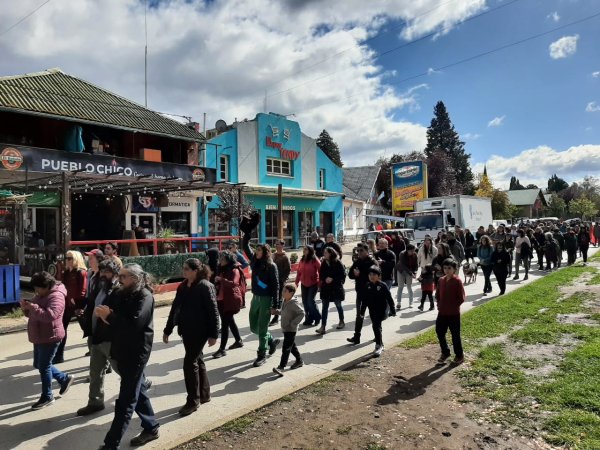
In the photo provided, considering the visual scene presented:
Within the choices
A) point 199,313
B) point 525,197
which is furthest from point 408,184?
point 525,197

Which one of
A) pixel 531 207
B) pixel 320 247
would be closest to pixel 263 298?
pixel 320 247

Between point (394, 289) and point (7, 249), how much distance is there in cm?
1009

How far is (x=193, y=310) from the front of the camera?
4.68m

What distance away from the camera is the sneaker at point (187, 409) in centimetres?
457

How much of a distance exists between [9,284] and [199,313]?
7.21 m

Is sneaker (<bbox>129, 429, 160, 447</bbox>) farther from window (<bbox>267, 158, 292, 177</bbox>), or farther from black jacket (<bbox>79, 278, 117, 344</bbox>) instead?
window (<bbox>267, 158, 292, 177</bbox>)

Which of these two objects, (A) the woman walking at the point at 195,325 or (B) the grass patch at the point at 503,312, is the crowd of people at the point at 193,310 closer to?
(A) the woman walking at the point at 195,325

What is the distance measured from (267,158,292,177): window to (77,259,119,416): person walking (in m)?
22.0

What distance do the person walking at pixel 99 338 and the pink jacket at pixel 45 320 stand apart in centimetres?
30

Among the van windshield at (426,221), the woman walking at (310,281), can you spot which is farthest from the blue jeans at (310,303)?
the van windshield at (426,221)

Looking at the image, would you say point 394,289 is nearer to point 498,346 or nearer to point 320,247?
point 320,247

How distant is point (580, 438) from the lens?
400 centimetres

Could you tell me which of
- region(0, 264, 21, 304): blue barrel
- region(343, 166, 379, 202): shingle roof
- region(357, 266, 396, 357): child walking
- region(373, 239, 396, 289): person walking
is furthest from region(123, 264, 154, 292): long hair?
region(343, 166, 379, 202): shingle roof

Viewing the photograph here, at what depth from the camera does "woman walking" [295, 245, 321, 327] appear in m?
8.39
